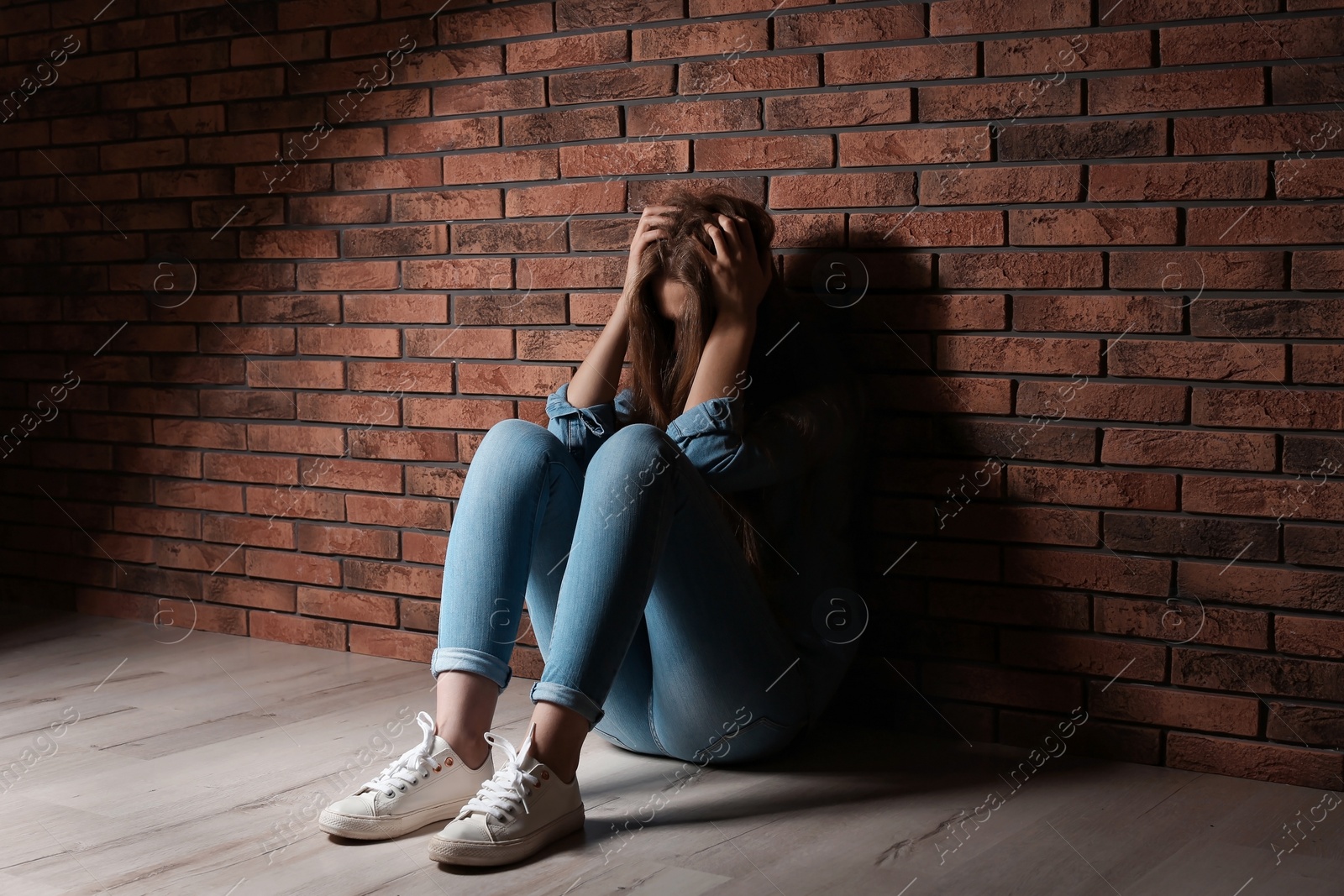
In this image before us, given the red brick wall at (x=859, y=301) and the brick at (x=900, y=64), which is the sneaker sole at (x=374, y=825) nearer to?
the red brick wall at (x=859, y=301)

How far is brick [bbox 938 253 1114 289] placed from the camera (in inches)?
78.7

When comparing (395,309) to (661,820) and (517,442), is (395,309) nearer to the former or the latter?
(517,442)

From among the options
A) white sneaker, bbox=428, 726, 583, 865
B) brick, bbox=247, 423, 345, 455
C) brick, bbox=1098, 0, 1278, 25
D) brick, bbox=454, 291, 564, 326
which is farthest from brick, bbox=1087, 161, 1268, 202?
brick, bbox=247, 423, 345, 455

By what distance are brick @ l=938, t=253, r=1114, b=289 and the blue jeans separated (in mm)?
662

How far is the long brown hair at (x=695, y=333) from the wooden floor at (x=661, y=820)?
0.40 m

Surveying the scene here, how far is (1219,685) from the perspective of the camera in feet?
6.40

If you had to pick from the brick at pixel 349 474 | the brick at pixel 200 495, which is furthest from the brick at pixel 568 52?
the brick at pixel 200 495

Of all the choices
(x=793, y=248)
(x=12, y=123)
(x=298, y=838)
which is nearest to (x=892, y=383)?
(x=793, y=248)

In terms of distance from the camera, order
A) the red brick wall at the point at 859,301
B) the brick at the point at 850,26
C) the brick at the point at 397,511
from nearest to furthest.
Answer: the red brick wall at the point at 859,301 → the brick at the point at 850,26 → the brick at the point at 397,511

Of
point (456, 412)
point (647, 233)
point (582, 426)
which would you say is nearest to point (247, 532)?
point (456, 412)

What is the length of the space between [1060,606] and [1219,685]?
0.27 m

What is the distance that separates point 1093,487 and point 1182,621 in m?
0.26

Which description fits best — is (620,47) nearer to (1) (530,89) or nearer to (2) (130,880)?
(1) (530,89)

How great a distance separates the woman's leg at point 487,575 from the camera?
5.65 feet
